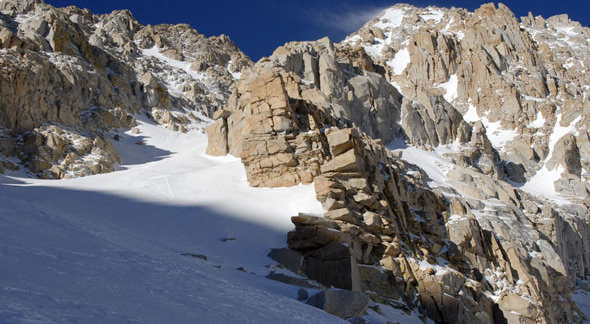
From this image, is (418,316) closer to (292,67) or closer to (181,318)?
(181,318)

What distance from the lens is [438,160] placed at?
189 ft

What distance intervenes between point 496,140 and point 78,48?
219 ft

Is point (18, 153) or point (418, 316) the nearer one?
point (418, 316)

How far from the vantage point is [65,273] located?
6.53 meters

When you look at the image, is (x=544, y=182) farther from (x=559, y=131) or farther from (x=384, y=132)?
(x=384, y=132)

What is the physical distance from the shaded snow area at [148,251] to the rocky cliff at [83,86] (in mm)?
18238

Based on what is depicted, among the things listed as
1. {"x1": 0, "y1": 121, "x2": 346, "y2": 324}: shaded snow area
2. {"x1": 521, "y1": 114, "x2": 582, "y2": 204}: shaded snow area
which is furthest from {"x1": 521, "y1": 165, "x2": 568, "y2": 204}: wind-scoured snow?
{"x1": 0, "y1": 121, "x2": 346, "y2": 324}: shaded snow area

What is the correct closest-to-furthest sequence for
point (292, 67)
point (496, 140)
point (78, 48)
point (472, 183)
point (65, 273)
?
point (65, 273) < point (472, 183) < point (292, 67) < point (78, 48) < point (496, 140)

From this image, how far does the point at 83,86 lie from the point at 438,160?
4479 cm

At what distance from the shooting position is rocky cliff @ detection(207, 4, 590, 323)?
62.6 ft

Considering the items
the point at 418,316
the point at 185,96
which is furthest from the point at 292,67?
the point at 418,316

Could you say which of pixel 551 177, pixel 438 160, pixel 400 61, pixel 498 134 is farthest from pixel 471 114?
pixel 438 160

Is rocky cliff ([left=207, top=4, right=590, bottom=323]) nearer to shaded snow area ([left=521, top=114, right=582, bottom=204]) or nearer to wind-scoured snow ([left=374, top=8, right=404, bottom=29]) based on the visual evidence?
shaded snow area ([left=521, top=114, right=582, bottom=204])

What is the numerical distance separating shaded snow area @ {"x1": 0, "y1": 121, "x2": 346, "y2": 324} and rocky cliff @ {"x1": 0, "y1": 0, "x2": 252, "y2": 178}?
18238mm
